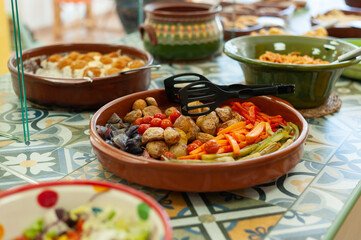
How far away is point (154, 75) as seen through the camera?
5.82 feet

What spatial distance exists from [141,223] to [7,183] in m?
0.47

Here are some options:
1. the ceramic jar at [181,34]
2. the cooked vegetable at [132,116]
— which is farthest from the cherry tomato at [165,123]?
the ceramic jar at [181,34]

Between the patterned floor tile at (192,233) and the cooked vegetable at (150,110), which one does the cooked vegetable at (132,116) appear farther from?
the patterned floor tile at (192,233)

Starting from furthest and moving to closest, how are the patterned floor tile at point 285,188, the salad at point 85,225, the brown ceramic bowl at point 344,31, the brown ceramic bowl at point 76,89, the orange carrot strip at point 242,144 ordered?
1. the brown ceramic bowl at point 344,31
2. the brown ceramic bowl at point 76,89
3. the orange carrot strip at point 242,144
4. the patterned floor tile at point 285,188
5. the salad at point 85,225

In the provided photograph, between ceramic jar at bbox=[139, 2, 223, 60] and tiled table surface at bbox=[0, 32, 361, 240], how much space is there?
61cm

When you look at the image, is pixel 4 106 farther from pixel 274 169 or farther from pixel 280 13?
pixel 280 13

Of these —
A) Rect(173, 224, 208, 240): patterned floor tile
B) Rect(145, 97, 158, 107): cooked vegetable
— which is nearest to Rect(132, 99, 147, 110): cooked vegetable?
Rect(145, 97, 158, 107): cooked vegetable

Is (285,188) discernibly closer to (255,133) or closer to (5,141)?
(255,133)

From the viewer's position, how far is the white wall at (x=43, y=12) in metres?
5.82

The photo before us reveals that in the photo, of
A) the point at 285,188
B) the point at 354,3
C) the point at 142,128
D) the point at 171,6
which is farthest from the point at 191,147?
the point at 354,3

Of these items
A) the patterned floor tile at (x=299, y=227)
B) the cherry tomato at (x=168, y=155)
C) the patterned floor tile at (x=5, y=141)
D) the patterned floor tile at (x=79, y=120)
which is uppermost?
the cherry tomato at (x=168, y=155)

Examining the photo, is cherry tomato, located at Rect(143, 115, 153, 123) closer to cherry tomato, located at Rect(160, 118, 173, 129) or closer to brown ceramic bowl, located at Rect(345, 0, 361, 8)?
cherry tomato, located at Rect(160, 118, 173, 129)

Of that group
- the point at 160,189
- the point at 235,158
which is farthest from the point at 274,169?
the point at 160,189

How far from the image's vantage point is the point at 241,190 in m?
0.97
